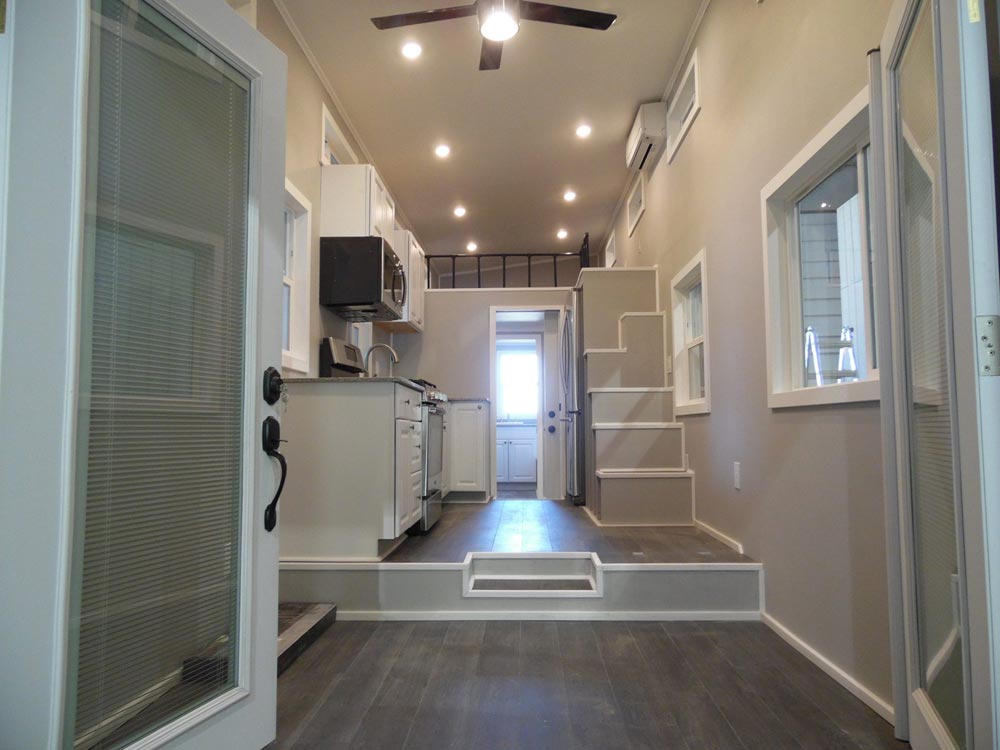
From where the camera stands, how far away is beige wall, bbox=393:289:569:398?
20.4 ft

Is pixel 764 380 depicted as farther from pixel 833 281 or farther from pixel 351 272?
pixel 351 272

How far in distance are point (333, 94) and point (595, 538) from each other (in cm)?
348

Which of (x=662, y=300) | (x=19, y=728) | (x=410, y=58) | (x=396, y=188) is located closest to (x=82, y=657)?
(x=19, y=728)

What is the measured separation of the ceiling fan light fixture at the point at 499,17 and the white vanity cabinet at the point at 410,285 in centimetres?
223

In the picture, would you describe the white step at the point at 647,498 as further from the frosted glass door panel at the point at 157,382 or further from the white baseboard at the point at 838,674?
the frosted glass door panel at the point at 157,382

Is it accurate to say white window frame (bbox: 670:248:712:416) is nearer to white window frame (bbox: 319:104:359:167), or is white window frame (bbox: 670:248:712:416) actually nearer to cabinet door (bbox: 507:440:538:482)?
white window frame (bbox: 319:104:359:167)

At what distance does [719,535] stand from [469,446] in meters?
2.92

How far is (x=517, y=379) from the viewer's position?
9.04 metres

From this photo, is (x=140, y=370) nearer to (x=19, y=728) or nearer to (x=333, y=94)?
(x=19, y=728)

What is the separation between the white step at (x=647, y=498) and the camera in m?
3.85

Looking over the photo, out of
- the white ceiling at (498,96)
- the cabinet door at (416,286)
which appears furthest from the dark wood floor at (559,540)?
the white ceiling at (498,96)

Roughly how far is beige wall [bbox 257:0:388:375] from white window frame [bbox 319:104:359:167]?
0.05 meters

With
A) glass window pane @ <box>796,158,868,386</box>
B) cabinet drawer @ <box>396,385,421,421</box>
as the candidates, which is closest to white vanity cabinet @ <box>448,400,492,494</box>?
cabinet drawer @ <box>396,385,421,421</box>

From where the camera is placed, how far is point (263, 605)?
1.60 metres
